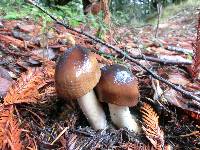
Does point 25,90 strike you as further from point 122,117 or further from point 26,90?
point 122,117

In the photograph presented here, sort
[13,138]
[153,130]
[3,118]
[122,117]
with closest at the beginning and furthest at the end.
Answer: [13,138], [3,118], [153,130], [122,117]

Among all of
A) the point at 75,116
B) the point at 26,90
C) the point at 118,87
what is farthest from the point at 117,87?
the point at 26,90

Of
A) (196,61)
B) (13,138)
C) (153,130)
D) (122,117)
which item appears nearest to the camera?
(13,138)

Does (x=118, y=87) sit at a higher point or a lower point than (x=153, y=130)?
higher

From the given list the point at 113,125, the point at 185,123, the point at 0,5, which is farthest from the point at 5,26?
the point at 185,123

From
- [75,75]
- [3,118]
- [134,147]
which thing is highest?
[75,75]

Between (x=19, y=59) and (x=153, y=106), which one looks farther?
(x=19, y=59)

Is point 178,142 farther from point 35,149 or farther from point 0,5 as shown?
point 0,5
